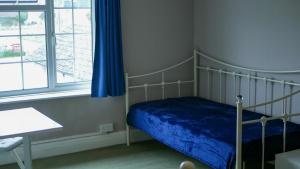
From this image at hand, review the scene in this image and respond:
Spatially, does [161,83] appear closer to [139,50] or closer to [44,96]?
[139,50]

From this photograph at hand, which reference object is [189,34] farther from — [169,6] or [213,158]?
[213,158]

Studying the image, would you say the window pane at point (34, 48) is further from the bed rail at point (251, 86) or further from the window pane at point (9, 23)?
the bed rail at point (251, 86)

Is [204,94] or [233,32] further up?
[233,32]

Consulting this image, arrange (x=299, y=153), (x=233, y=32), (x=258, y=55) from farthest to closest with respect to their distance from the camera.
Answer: (x=233, y=32)
(x=258, y=55)
(x=299, y=153)

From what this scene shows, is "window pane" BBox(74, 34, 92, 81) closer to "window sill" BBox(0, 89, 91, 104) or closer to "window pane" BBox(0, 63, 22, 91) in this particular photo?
"window sill" BBox(0, 89, 91, 104)

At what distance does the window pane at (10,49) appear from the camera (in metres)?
4.21

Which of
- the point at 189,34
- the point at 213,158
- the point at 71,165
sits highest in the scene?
the point at 189,34

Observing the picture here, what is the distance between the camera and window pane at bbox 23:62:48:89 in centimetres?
435

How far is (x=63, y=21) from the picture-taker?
175 inches

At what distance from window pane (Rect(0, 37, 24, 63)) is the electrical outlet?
1.06 m

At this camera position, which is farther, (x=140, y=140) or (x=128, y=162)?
(x=140, y=140)

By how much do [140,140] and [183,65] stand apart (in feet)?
3.13

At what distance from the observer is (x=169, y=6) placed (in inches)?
191

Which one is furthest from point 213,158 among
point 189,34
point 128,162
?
point 189,34
